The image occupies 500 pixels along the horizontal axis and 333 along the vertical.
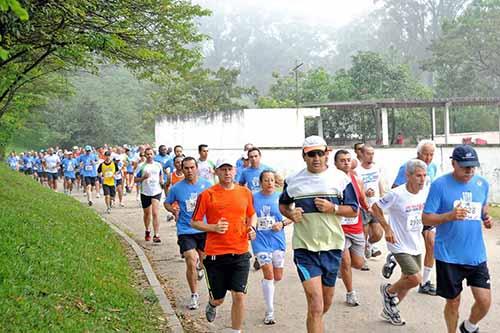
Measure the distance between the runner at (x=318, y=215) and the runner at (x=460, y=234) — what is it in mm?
783

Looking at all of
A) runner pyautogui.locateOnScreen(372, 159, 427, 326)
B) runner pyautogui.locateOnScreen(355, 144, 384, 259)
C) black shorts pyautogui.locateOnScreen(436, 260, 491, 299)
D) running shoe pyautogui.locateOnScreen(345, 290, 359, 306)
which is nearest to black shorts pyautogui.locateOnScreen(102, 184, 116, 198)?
runner pyautogui.locateOnScreen(355, 144, 384, 259)

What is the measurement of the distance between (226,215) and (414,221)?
2.13 meters

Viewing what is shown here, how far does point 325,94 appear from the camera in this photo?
4738cm

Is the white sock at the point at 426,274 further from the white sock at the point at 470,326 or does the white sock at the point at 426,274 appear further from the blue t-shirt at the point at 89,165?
the blue t-shirt at the point at 89,165

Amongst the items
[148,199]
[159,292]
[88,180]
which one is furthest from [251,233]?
[88,180]

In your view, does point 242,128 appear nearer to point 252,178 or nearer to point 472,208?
point 252,178

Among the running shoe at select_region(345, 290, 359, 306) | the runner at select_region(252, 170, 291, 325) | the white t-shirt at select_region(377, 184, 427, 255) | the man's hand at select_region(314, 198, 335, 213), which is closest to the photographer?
the man's hand at select_region(314, 198, 335, 213)

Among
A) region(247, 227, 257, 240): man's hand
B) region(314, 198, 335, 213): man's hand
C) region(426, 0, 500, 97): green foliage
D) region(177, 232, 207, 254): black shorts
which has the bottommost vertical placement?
region(177, 232, 207, 254): black shorts

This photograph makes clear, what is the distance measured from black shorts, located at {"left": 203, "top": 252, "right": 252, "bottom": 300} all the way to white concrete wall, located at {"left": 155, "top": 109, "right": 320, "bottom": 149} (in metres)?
24.7

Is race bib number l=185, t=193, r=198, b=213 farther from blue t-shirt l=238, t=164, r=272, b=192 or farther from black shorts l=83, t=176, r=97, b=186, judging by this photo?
black shorts l=83, t=176, r=97, b=186

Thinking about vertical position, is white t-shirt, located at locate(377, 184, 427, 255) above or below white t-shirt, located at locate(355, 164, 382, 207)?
below

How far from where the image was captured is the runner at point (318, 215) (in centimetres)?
565

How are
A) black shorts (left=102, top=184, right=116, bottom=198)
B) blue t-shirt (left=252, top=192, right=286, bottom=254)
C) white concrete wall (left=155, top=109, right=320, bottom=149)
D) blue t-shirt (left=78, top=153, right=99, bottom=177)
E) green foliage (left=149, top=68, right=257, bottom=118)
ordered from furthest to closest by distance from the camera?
green foliage (left=149, top=68, right=257, bottom=118) → white concrete wall (left=155, top=109, right=320, bottom=149) → blue t-shirt (left=78, top=153, right=99, bottom=177) → black shorts (left=102, top=184, right=116, bottom=198) → blue t-shirt (left=252, top=192, right=286, bottom=254)

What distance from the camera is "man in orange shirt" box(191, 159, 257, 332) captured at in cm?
631
